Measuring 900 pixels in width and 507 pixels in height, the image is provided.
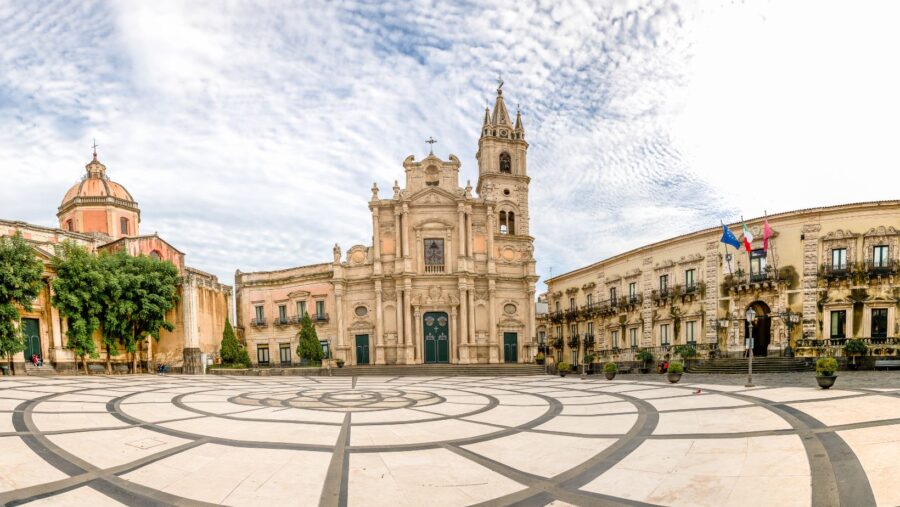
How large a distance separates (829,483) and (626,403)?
854 centimetres

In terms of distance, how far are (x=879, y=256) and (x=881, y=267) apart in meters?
0.76

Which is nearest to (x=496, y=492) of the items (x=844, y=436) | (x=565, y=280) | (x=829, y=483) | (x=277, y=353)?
(x=829, y=483)

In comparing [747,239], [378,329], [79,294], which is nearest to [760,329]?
[747,239]

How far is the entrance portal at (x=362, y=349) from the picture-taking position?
128 ft

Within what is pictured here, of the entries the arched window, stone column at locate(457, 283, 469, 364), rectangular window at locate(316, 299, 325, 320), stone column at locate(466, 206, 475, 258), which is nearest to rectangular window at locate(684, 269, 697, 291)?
stone column at locate(466, 206, 475, 258)

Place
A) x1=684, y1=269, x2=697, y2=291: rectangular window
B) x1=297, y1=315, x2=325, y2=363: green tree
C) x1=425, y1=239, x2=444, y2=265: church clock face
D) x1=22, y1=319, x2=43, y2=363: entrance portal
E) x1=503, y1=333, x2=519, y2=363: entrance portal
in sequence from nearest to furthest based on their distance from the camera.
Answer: x1=22, y1=319, x2=43, y2=363: entrance portal, x1=684, y1=269, x2=697, y2=291: rectangular window, x1=297, y1=315, x2=325, y2=363: green tree, x1=503, y1=333, x2=519, y2=363: entrance portal, x1=425, y1=239, x2=444, y2=265: church clock face

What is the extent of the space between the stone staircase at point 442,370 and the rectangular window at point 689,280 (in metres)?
12.1

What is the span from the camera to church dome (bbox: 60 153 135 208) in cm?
4272

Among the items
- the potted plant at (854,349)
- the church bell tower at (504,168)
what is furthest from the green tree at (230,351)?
the potted plant at (854,349)

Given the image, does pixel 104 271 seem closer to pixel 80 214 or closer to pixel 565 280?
pixel 80 214

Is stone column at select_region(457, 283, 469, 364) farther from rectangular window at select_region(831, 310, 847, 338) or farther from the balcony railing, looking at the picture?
the balcony railing

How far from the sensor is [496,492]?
23.2 feet

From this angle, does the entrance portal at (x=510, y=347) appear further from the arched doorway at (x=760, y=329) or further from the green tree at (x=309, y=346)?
the arched doorway at (x=760, y=329)

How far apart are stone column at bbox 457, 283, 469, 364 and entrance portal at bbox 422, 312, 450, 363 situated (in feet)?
4.09
